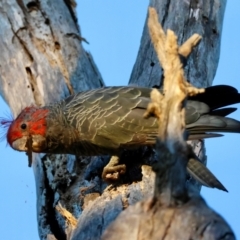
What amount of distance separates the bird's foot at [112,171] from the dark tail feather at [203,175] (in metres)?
0.49

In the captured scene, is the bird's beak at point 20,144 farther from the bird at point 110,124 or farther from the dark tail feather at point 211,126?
the dark tail feather at point 211,126

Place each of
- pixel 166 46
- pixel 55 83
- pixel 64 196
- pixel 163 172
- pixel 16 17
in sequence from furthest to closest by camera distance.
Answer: pixel 16 17, pixel 55 83, pixel 64 196, pixel 166 46, pixel 163 172

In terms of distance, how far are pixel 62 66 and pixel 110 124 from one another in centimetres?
97

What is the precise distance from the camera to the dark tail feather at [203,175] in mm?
4285

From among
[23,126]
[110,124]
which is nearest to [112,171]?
[110,124]

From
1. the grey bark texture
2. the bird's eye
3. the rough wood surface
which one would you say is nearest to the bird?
the bird's eye

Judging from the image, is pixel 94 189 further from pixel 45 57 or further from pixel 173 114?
pixel 173 114

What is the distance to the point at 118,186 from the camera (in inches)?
172

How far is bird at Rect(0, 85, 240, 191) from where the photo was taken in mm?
4539

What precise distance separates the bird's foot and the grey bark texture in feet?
0.33

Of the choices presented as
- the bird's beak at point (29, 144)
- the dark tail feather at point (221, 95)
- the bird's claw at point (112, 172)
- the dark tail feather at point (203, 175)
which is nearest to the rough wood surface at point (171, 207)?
the dark tail feather at point (203, 175)

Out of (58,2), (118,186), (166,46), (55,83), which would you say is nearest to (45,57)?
(55,83)

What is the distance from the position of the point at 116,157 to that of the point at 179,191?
2.20m

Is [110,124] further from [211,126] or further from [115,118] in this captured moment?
[211,126]
